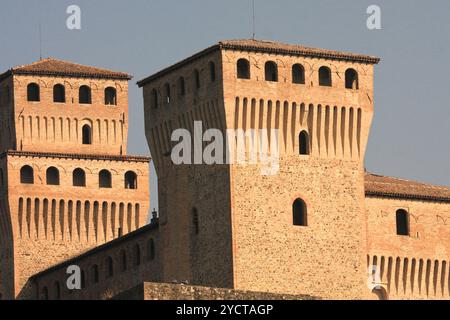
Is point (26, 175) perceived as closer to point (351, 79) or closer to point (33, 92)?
point (33, 92)

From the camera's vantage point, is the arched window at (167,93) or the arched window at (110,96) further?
the arched window at (110,96)

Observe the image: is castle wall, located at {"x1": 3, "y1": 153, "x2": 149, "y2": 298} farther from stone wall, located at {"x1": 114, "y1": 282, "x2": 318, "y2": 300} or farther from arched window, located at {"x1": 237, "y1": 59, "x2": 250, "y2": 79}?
stone wall, located at {"x1": 114, "y1": 282, "x2": 318, "y2": 300}

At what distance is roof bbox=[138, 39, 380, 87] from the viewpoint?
205 ft

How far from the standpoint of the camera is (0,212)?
255 feet

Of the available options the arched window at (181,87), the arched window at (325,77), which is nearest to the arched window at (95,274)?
the arched window at (181,87)

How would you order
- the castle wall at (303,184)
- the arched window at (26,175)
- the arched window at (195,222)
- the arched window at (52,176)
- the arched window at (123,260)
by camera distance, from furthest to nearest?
1. the arched window at (52,176)
2. the arched window at (26,175)
3. the arched window at (123,260)
4. the arched window at (195,222)
5. the castle wall at (303,184)

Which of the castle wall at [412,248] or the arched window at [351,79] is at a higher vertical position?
the arched window at [351,79]

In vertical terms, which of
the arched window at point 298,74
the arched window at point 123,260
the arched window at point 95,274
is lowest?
the arched window at point 95,274

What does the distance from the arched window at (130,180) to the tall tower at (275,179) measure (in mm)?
12758

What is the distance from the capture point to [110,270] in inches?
2808

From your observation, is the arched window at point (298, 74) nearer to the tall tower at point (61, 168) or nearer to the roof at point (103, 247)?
→ the roof at point (103, 247)

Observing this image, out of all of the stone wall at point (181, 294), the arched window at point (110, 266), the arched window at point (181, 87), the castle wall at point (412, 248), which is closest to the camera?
the stone wall at point (181, 294)

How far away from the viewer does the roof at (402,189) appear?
66312 millimetres
